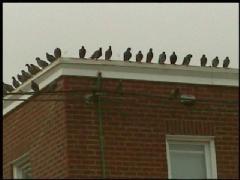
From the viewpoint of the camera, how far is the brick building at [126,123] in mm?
12219

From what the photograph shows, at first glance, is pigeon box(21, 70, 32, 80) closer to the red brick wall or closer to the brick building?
the brick building

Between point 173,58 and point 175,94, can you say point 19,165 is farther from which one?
point 173,58

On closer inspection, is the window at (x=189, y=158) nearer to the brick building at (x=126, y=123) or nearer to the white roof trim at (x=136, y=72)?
the brick building at (x=126, y=123)

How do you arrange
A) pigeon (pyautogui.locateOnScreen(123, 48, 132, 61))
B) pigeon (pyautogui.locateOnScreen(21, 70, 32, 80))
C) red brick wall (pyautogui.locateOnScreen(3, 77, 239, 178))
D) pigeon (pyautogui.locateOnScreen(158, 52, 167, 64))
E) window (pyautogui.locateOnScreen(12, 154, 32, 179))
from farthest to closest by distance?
pigeon (pyautogui.locateOnScreen(123, 48, 132, 61))
pigeon (pyautogui.locateOnScreen(21, 70, 32, 80))
pigeon (pyautogui.locateOnScreen(158, 52, 167, 64))
window (pyautogui.locateOnScreen(12, 154, 32, 179))
red brick wall (pyautogui.locateOnScreen(3, 77, 239, 178))

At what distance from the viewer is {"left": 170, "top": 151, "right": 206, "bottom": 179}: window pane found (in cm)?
1280

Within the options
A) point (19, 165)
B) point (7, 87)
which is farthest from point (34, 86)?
point (7, 87)

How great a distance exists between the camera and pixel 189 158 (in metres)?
12.9

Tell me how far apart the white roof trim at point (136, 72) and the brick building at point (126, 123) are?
1 centimetres

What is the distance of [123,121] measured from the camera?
12539 mm

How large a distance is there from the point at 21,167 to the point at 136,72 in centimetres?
237

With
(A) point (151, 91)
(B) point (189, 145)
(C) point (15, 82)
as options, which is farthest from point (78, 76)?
(C) point (15, 82)

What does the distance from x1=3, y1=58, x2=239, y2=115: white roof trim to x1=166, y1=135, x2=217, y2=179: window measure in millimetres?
901

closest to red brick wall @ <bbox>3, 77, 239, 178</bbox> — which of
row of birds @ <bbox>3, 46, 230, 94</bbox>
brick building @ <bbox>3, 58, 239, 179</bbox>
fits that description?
brick building @ <bbox>3, 58, 239, 179</bbox>

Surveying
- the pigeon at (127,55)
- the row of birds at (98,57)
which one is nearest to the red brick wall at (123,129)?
the row of birds at (98,57)
